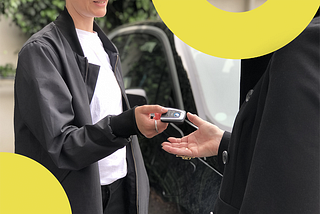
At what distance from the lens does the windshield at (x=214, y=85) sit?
1978mm

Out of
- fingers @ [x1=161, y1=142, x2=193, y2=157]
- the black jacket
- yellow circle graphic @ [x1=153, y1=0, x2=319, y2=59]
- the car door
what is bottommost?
the car door

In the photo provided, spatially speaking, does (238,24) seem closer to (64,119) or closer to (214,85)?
(64,119)

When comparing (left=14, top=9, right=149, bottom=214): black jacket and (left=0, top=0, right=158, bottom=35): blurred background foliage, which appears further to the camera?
(left=0, top=0, right=158, bottom=35): blurred background foliage

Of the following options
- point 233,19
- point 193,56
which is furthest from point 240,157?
point 193,56

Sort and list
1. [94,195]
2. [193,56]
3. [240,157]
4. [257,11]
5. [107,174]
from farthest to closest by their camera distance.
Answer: [193,56], [107,174], [94,195], [240,157], [257,11]

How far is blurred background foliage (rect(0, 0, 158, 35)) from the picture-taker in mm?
4034

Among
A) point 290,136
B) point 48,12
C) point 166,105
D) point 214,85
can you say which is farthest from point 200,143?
point 48,12

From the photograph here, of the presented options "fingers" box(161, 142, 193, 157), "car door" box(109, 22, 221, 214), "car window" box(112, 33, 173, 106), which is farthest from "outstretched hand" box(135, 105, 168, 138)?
"car window" box(112, 33, 173, 106)

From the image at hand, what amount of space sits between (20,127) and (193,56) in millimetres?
1461

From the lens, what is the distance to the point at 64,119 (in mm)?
1022

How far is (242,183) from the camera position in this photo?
71cm

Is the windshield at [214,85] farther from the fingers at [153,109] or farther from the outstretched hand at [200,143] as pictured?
the fingers at [153,109]

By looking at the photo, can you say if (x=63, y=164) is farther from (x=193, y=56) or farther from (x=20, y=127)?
(x=193, y=56)

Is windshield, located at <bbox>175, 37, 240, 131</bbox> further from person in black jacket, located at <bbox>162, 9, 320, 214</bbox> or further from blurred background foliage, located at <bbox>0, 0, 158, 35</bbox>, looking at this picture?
blurred background foliage, located at <bbox>0, 0, 158, 35</bbox>
